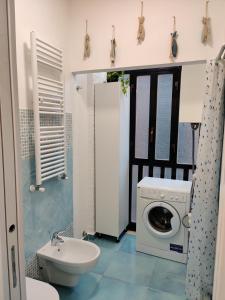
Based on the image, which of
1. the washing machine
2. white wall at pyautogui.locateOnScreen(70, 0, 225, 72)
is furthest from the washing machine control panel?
white wall at pyautogui.locateOnScreen(70, 0, 225, 72)

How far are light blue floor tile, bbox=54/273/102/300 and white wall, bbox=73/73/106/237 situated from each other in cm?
56

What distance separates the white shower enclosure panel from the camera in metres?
2.69

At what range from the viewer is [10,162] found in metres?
0.75

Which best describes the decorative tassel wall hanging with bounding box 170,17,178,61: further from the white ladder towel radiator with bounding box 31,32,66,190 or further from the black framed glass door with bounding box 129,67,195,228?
the white ladder towel radiator with bounding box 31,32,66,190

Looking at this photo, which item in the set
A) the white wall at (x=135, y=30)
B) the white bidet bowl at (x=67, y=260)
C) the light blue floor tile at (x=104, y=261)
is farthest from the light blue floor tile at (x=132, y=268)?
the white wall at (x=135, y=30)

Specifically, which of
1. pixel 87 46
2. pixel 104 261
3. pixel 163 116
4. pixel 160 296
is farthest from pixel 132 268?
pixel 87 46

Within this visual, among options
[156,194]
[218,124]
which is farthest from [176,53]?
[156,194]

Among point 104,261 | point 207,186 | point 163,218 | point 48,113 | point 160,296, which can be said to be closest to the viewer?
point 207,186

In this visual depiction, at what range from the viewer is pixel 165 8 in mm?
1961

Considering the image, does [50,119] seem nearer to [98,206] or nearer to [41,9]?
[41,9]

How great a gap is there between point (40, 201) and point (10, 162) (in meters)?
1.35

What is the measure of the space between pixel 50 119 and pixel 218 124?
1393 mm

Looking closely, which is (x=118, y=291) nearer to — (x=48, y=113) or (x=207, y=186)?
(x=207, y=186)

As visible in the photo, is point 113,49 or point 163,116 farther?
point 163,116
